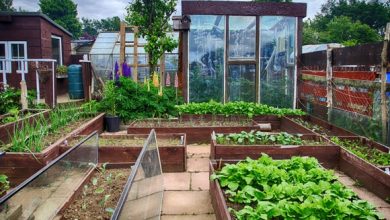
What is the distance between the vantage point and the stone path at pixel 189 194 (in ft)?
11.0

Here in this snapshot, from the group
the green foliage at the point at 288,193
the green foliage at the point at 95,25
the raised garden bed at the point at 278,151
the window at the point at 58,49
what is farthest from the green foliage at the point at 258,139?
the green foliage at the point at 95,25

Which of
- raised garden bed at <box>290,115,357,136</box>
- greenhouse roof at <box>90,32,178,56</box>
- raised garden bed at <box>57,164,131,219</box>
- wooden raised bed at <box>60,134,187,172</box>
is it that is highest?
greenhouse roof at <box>90,32,178,56</box>

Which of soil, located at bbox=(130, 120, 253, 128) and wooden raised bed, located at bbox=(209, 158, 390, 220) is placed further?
soil, located at bbox=(130, 120, 253, 128)

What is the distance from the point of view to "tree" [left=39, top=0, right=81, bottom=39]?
116 ft

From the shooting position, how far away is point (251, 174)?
3.27 m

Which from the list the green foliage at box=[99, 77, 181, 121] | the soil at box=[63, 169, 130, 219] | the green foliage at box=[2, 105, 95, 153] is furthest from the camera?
the green foliage at box=[99, 77, 181, 121]

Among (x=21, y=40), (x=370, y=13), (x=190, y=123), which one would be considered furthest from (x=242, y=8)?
(x=370, y=13)

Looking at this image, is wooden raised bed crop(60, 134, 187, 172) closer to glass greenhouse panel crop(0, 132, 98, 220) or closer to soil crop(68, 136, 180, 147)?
glass greenhouse panel crop(0, 132, 98, 220)

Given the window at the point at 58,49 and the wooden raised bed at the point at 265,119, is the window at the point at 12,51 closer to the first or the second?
the window at the point at 58,49

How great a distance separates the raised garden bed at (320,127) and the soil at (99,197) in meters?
3.66

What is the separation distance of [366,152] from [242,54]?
5.04m

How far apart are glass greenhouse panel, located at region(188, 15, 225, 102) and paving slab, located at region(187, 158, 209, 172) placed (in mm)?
4076

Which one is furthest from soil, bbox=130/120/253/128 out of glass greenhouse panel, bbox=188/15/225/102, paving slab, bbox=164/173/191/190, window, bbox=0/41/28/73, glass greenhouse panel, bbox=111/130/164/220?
window, bbox=0/41/28/73

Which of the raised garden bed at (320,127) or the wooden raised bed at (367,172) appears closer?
the wooden raised bed at (367,172)
